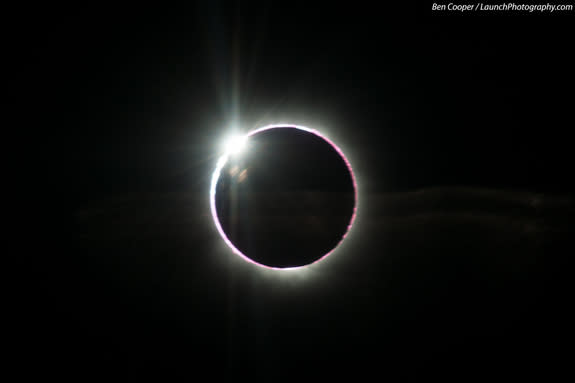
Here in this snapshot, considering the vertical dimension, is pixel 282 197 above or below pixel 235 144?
below

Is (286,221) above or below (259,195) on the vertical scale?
below

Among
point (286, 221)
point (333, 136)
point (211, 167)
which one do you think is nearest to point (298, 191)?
point (286, 221)

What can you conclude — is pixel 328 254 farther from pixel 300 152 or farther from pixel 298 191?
pixel 300 152

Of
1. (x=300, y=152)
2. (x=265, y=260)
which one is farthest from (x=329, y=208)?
(x=265, y=260)

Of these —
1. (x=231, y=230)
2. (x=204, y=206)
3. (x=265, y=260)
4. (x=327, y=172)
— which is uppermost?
(x=327, y=172)
